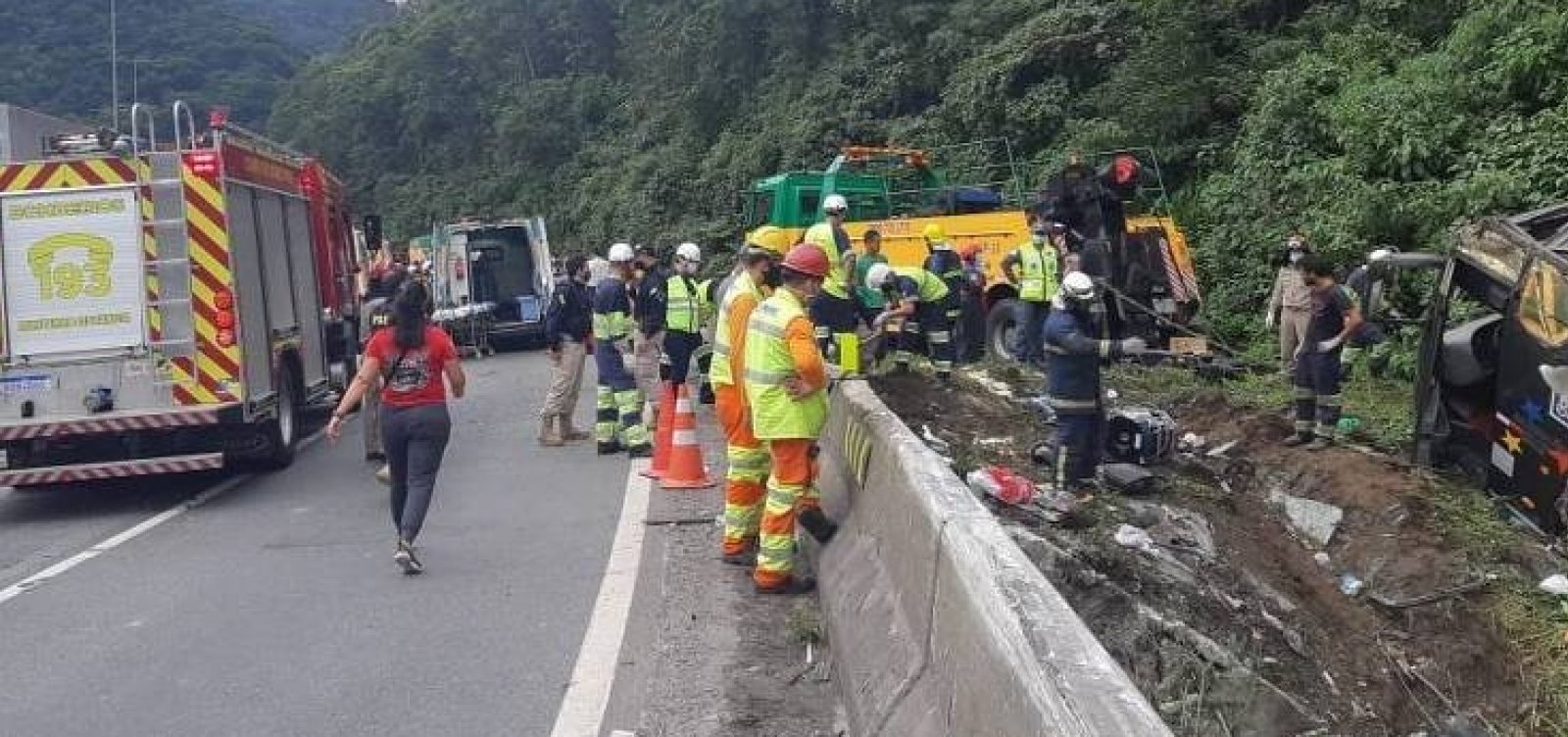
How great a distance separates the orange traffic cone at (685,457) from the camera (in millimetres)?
9164

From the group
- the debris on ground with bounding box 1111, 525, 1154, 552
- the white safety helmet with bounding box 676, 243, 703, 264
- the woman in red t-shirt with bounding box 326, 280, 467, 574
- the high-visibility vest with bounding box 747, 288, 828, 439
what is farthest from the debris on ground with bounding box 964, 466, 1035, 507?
the white safety helmet with bounding box 676, 243, 703, 264

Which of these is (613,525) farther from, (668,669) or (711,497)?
(668,669)

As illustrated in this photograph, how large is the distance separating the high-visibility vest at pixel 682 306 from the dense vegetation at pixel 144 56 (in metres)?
36.1

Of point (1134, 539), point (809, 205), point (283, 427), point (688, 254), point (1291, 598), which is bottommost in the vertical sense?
point (1291, 598)

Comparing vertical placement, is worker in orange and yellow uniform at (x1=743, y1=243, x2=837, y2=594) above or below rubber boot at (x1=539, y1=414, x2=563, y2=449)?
above

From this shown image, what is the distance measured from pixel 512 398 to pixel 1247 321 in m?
8.62

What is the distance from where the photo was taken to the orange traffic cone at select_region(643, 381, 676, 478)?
9.67 metres

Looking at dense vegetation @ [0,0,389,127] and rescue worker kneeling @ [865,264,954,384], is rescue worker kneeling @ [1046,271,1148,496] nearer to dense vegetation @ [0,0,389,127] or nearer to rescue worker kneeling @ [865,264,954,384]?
rescue worker kneeling @ [865,264,954,384]

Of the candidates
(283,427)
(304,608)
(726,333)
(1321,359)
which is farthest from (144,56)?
(1321,359)

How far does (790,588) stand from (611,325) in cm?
498

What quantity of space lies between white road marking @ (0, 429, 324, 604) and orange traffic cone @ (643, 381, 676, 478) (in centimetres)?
327

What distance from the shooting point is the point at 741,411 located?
6848 mm

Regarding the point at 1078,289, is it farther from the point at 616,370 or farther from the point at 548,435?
the point at 548,435

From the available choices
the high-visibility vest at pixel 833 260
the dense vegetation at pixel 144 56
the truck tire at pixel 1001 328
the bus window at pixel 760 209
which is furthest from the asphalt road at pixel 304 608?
the dense vegetation at pixel 144 56
